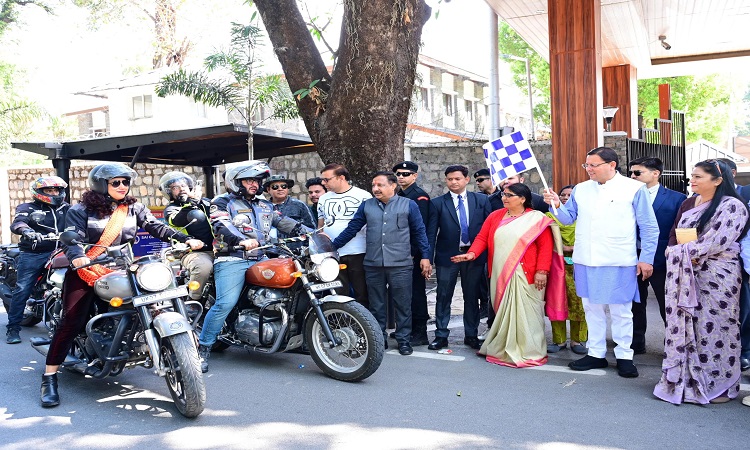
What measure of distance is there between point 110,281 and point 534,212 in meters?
3.63

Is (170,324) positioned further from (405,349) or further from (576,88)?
(576,88)

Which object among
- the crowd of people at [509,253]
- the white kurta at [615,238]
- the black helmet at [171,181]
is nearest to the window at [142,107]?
the crowd of people at [509,253]

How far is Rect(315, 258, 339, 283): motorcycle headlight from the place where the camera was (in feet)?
18.6

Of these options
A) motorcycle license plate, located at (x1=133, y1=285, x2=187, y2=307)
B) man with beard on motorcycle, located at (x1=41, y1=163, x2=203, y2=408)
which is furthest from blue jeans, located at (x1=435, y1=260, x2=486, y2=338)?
motorcycle license plate, located at (x1=133, y1=285, x2=187, y2=307)

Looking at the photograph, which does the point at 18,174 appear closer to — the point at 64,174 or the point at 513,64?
the point at 64,174

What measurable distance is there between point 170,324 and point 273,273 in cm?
138

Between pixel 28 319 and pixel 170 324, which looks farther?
pixel 28 319

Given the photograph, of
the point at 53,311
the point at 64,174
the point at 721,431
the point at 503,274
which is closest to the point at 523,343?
the point at 503,274

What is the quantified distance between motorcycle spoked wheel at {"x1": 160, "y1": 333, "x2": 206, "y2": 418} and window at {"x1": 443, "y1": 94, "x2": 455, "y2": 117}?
35.5m

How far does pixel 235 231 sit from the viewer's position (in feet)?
19.3

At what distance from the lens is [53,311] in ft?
20.0

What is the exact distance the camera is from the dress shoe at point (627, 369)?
18.5 ft

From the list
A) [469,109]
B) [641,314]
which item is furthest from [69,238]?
[469,109]

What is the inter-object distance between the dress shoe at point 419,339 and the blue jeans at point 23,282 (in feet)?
13.6
